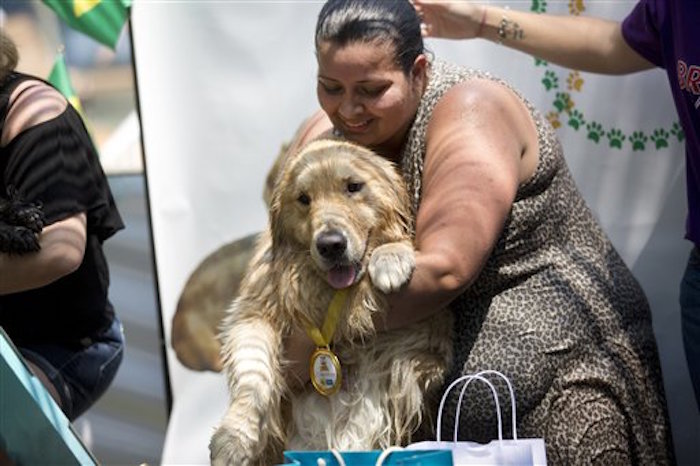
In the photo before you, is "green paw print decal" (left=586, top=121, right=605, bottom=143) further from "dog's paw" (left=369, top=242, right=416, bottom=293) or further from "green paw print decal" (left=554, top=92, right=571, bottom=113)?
"dog's paw" (left=369, top=242, right=416, bottom=293)

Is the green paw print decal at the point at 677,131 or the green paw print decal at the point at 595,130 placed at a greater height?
the green paw print decal at the point at 677,131

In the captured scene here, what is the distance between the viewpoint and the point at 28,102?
3307mm

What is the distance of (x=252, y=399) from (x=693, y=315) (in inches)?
47.4

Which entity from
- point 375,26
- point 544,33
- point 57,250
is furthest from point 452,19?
point 57,250

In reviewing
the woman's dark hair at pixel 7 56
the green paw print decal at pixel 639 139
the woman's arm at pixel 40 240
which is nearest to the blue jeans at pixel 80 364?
the woman's arm at pixel 40 240

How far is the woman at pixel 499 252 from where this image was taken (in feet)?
9.18

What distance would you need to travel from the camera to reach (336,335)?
9.75 feet

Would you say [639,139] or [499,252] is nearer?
[499,252]

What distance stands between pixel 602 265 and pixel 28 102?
63.2 inches

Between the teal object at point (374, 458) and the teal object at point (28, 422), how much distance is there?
1.45 ft

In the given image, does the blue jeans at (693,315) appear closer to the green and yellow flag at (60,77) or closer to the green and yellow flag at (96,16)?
the green and yellow flag at (96,16)

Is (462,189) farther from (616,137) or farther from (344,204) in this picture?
(616,137)

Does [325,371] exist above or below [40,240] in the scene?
below

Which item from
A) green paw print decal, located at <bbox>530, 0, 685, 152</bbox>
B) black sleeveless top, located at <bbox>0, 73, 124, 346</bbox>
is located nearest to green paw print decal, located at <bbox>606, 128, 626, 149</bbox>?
green paw print decal, located at <bbox>530, 0, 685, 152</bbox>
